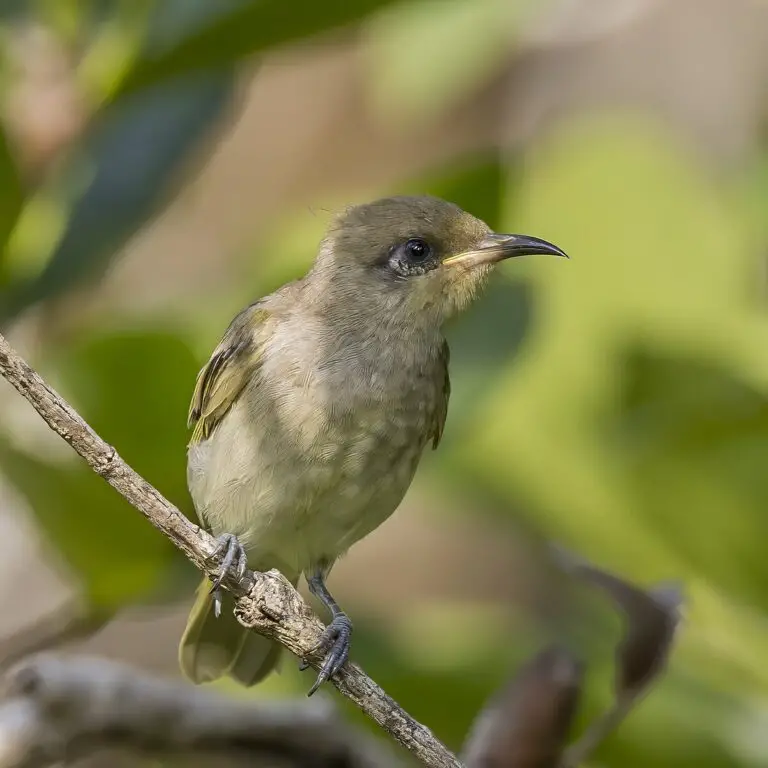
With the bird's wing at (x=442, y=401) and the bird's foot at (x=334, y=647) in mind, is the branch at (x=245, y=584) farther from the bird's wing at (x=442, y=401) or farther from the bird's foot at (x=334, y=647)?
the bird's wing at (x=442, y=401)

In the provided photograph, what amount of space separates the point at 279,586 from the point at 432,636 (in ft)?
4.66

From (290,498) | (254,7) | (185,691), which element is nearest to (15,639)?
(185,691)

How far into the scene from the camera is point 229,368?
9.60ft

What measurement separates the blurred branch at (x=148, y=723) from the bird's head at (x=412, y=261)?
2.84ft

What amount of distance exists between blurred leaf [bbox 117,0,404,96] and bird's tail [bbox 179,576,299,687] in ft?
3.80

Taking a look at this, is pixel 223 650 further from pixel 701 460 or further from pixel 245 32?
pixel 245 32

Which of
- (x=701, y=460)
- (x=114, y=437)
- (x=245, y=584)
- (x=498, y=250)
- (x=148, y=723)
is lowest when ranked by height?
(x=148, y=723)

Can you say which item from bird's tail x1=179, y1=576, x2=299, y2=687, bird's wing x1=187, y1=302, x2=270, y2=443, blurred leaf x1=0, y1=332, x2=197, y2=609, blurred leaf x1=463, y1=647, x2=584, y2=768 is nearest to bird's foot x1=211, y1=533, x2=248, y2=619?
blurred leaf x1=0, y1=332, x2=197, y2=609

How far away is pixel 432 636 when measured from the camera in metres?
3.44

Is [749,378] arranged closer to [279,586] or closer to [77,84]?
[279,586]

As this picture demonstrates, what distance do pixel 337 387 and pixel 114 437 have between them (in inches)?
17.6

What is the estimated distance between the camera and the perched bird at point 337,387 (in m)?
2.81

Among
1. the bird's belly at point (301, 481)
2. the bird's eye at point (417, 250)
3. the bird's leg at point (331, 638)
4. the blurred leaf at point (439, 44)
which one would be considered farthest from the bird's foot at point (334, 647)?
the blurred leaf at point (439, 44)

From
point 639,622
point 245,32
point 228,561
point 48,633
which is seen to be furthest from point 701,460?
point 48,633
